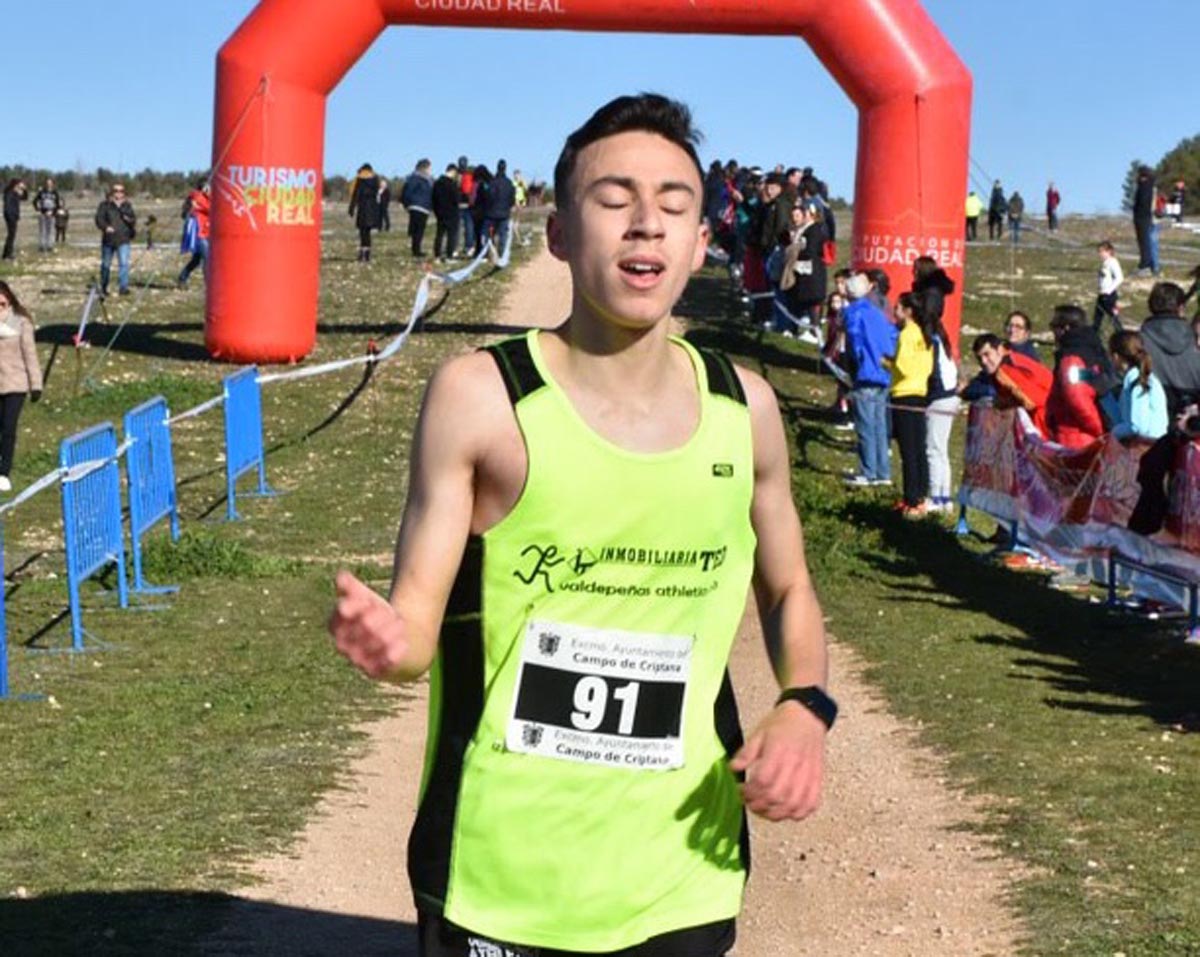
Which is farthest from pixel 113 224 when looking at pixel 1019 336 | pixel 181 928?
pixel 181 928

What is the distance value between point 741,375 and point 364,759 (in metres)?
6.19

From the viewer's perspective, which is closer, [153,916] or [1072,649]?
[153,916]

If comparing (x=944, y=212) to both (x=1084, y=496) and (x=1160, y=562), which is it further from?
(x=1160, y=562)

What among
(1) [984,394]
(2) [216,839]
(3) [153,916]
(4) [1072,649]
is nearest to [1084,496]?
(4) [1072,649]

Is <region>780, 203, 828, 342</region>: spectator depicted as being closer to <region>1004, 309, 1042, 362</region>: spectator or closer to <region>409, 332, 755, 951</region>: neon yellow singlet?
<region>1004, 309, 1042, 362</region>: spectator

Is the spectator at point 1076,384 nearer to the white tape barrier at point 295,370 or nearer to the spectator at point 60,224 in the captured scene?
the white tape barrier at point 295,370

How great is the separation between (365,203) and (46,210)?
876 cm

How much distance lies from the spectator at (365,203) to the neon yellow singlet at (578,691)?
36609mm

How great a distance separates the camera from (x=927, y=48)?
25703mm

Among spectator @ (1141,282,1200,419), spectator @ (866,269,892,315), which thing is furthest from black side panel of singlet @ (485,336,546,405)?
spectator @ (866,269,892,315)

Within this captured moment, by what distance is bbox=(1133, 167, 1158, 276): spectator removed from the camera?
1529 inches

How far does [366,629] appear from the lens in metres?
3.66

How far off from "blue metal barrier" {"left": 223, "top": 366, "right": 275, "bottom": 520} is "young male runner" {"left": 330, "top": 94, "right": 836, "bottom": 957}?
48.9 feet

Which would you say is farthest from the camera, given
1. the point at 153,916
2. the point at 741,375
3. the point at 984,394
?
the point at 984,394
